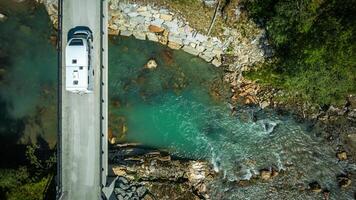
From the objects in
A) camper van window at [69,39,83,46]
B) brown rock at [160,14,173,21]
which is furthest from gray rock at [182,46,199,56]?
camper van window at [69,39,83,46]

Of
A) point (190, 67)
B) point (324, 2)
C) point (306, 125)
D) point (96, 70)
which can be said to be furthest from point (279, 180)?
point (96, 70)

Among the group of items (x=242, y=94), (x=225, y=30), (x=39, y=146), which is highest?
(x=225, y=30)

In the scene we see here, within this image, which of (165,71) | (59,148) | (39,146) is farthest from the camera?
(165,71)

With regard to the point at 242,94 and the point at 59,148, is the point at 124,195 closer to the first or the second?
the point at 59,148

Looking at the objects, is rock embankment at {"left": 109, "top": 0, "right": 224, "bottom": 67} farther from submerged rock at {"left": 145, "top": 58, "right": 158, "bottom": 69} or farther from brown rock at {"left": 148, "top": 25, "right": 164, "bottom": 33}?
submerged rock at {"left": 145, "top": 58, "right": 158, "bottom": 69}

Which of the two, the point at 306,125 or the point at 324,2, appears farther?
the point at 306,125

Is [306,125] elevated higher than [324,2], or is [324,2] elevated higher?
[324,2]
